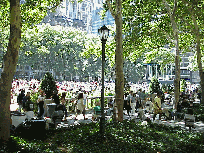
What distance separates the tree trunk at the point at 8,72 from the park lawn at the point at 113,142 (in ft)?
1.60

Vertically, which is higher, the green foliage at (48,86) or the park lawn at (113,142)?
the green foliage at (48,86)

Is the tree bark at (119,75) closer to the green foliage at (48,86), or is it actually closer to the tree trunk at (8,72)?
the tree trunk at (8,72)

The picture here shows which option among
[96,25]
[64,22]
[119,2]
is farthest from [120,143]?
[96,25]

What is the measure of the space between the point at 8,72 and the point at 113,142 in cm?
381

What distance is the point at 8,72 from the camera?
721cm

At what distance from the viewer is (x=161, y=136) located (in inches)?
375

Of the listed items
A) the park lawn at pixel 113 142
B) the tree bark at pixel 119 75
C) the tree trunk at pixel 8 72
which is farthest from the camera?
the tree bark at pixel 119 75

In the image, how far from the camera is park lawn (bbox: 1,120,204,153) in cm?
736

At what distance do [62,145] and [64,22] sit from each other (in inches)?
5906

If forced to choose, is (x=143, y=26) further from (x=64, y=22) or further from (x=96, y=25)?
(x=96, y=25)

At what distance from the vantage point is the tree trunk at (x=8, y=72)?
280 inches

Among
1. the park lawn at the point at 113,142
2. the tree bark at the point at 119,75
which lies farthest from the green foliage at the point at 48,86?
the park lawn at the point at 113,142

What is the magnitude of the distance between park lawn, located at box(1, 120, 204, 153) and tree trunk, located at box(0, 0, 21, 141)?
0.49m

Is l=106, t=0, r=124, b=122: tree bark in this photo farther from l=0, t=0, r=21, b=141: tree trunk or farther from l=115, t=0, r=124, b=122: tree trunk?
l=0, t=0, r=21, b=141: tree trunk
